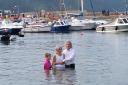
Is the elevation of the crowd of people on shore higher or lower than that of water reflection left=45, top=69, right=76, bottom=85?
higher

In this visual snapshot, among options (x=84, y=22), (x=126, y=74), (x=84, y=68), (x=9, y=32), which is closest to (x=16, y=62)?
(x=84, y=68)

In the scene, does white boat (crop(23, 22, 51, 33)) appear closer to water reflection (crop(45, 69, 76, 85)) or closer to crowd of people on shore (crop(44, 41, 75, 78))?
crowd of people on shore (crop(44, 41, 75, 78))

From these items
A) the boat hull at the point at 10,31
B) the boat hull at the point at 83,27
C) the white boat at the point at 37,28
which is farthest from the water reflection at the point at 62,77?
the boat hull at the point at 83,27

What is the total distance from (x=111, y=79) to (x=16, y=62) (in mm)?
10993

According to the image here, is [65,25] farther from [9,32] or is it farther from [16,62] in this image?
[16,62]

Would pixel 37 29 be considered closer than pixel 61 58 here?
No

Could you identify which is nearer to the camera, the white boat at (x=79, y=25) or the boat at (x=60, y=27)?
the boat at (x=60, y=27)

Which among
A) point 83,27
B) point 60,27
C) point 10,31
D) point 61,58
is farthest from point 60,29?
point 61,58

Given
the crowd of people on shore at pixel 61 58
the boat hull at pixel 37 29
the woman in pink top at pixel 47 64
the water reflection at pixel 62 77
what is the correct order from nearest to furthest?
the water reflection at pixel 62 77
the crowd of people on shore at pixel 61 58
the woman in pink top at pixel 47 64
the boat hull at pixel 37 29

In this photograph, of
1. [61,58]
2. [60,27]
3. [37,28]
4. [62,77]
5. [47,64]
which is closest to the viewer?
[62,77]

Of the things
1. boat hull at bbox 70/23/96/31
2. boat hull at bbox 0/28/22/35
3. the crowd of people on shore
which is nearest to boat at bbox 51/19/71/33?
boat hull at bbox 70/23/96/31

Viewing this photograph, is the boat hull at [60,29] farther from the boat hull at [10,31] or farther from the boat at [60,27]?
the boat hull at [10,31]

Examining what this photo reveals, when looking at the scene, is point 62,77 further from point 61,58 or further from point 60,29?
point 60,29

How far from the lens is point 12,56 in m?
43.5
